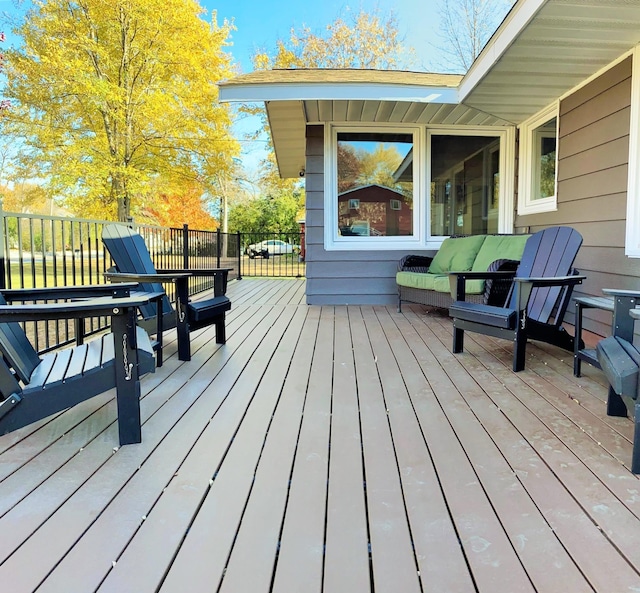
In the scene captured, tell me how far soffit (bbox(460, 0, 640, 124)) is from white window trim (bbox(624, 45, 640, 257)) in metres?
0.24

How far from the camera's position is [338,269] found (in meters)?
5.73

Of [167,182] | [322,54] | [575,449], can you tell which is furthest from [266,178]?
[575,449]

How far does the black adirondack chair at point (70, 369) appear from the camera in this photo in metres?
1.61

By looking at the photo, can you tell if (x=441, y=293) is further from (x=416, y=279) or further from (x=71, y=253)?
(x=71, y=253)

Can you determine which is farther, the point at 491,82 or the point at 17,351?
the point at 491,82

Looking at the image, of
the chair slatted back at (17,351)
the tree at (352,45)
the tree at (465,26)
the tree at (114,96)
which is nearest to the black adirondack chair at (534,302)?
the chair slatted back at (17,351)

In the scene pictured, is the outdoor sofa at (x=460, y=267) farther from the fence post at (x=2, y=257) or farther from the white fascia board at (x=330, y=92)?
the fence post at (x=2, y=257)

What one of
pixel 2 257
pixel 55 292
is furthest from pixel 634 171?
pixel 2 257

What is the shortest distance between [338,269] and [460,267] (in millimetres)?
1535

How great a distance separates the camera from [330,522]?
1.32 meters

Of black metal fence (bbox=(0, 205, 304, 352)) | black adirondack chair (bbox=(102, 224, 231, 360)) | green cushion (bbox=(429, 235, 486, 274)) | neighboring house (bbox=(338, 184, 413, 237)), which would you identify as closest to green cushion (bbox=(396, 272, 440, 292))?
green cushion (bbox=(429, 235, 486, 274))

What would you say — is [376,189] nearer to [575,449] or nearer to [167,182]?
[575,449]

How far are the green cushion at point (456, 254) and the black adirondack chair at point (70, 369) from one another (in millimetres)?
3701

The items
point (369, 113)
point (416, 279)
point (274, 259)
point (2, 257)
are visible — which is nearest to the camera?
point (2, 257)
